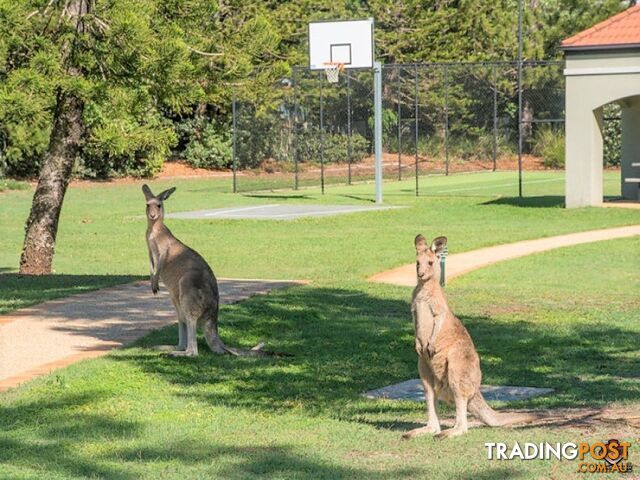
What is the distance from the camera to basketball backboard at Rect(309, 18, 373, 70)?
37.7 metres

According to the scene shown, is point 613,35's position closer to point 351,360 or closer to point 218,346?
point 351,360

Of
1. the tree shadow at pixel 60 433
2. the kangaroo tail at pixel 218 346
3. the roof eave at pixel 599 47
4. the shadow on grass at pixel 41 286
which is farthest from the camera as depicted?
the roof eave at pixel 599 47

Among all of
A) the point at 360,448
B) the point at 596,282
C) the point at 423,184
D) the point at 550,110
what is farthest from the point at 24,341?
the point at 550,110

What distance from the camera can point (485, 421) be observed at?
8.70 metres

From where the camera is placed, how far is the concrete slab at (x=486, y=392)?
10453 mm

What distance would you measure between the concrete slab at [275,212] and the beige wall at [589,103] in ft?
15.1

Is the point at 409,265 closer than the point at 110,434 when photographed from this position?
No

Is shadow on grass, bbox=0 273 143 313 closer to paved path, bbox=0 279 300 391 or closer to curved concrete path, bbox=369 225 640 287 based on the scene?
paved path, bbox=0 279 300 391

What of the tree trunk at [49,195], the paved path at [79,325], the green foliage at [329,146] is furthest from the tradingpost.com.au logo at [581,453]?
the green foliage at [329,146]

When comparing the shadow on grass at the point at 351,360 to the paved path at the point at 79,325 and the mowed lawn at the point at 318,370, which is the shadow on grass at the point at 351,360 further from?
the paved path at the point at 79,325

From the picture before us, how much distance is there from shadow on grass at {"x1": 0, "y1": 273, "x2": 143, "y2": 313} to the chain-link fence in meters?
23.1

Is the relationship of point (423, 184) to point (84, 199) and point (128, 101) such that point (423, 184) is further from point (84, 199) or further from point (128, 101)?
point (128, 101)

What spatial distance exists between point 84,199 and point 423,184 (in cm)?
1175

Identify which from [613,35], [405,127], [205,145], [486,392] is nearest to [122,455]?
[486,392]
